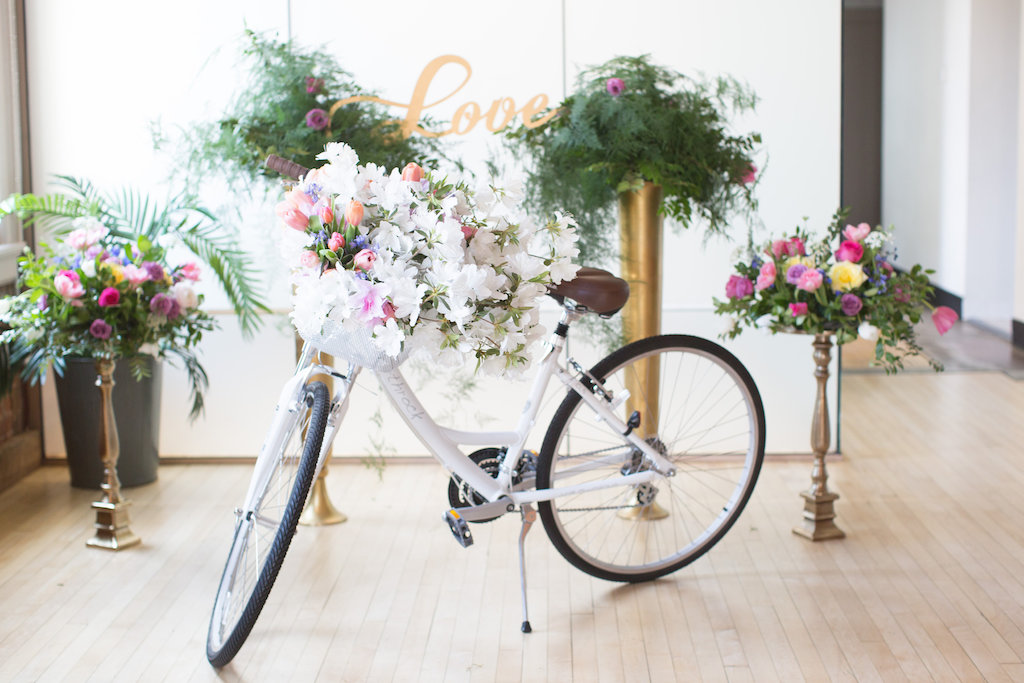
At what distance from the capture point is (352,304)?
2.21 metres

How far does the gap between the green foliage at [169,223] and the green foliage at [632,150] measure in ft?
3.71

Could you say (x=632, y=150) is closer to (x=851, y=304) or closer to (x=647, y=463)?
(x=851, y=304)

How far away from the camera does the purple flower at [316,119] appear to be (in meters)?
3.30

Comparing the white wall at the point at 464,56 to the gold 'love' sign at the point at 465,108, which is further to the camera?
the white wall at the point at 464,56

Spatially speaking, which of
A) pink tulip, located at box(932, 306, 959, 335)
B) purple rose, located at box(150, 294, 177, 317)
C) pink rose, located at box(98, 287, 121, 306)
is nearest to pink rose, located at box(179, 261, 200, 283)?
purple rose, located at box(150, 294, 177, 317)

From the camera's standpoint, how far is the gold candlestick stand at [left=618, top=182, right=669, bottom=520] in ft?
11.6

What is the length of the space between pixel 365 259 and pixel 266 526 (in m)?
0.76

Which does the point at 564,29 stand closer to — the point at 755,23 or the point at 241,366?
the point at 755,23

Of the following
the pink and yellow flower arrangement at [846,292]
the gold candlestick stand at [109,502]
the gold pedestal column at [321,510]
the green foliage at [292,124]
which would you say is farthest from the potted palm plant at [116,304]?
the pink and yellow flower arrangement at [846,292]

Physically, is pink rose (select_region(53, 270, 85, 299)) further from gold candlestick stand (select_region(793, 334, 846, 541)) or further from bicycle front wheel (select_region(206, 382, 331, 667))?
gold candlestick stand (select_region(793, 334, 846, 541))

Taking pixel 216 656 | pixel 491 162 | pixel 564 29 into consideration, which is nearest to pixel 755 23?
pixel 564 29

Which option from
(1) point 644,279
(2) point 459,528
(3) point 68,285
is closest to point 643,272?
(1) point 644,279

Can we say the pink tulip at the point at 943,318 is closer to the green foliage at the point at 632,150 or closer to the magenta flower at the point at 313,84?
the green foliage at the point at 632,150

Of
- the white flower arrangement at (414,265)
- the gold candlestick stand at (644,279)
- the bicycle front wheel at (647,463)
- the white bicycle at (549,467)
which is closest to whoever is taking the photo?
the white flower arrangement at (414,265)
